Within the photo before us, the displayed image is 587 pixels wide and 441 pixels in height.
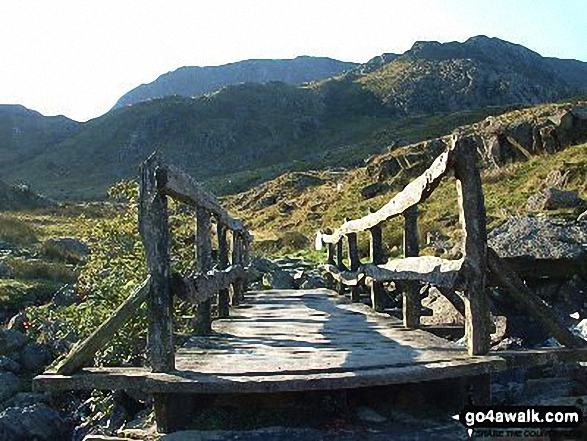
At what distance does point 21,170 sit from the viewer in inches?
5153

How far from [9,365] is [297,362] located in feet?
27.0

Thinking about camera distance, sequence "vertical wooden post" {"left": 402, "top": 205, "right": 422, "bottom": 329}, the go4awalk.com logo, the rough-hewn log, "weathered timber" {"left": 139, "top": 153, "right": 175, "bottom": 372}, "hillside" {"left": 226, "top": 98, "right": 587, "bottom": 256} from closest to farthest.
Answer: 1. the go4awalk.com logo
2. "weathered timber" {"left": 139, "top": 153, "right": 175, "bottom": 372}
3. the rough-hewn log
4. "vertical wooden post" {"left": 402, "top": 205, "right": 422, "bottom": 329}
5. "hillside" {"left": 226, "top": 98, "right": 587, "bottom": 256}

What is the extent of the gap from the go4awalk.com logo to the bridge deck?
0.36 m

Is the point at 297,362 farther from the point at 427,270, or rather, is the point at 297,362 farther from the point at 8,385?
the point at 8,385

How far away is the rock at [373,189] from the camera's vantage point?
40.6 metres

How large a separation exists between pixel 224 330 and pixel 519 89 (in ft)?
493

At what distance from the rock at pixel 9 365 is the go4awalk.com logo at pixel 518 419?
9358mm

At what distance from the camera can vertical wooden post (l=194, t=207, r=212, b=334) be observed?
743 cm

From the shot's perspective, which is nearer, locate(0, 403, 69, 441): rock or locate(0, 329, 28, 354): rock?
locate(0, 403, 69, 441): rock

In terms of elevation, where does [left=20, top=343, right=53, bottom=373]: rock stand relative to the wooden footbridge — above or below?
below

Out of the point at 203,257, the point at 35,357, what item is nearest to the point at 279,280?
the point at 35,357

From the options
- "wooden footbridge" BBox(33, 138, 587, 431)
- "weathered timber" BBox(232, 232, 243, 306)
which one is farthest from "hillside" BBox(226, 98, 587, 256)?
"wooden footbridge" BBox(33, 138, 587, 431)

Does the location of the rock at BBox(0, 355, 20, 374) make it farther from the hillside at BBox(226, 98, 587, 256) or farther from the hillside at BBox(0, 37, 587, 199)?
the hillside at BBox(0, 37, 587, 199)

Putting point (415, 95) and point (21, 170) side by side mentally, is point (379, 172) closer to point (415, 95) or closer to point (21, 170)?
point (415, 95)
